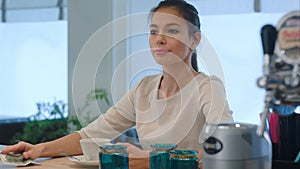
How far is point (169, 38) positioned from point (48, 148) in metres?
0.54

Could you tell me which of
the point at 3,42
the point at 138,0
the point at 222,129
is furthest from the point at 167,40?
the point at 3,42

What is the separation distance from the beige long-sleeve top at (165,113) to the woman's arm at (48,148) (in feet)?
0.21

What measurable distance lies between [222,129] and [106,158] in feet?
1.13

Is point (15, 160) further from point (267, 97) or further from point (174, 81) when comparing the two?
point (267, 97)

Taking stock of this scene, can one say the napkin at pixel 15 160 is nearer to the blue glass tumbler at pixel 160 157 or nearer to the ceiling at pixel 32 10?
the blue glass tumbler at pixel 160 157

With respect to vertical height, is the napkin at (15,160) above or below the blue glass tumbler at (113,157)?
below

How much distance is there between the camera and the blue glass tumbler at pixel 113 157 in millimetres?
1315

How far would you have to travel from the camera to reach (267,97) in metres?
1.01

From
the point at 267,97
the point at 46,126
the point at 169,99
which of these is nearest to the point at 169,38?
the point at 169,99

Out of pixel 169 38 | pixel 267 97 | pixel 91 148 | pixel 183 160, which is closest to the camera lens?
pixel 267 97

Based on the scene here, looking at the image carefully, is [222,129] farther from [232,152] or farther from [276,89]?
[276,89]

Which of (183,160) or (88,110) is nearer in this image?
(183,160)

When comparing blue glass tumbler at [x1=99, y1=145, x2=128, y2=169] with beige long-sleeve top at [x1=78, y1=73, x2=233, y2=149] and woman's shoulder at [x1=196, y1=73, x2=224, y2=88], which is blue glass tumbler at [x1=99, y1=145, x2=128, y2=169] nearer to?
beige long-sleeve top at [x1=78, y1=73, x2=233, y2=149]

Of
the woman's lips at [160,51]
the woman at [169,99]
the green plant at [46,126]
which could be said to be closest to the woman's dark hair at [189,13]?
the woman at [169,99]
